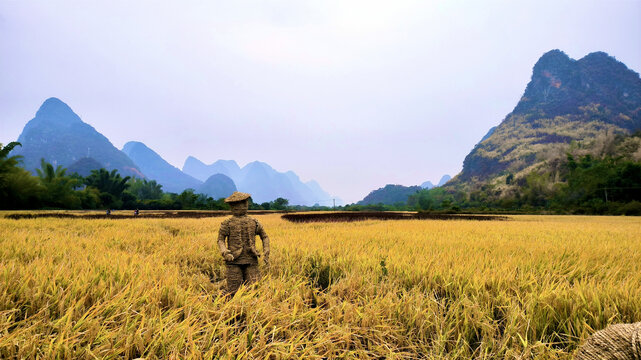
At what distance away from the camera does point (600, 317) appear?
5.92 feet

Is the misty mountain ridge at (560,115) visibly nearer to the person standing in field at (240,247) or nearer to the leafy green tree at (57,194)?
the person standing in field at (240,247)

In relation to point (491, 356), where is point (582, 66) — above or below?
above

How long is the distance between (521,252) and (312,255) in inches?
133

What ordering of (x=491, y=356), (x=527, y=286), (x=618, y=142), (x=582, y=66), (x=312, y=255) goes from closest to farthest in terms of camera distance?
(x=491, y=356) → (x=527, y=286) → (x=312, y=255) → (x=618, y=142) → (x=582, y=66)

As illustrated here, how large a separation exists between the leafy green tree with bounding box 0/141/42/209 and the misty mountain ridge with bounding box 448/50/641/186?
461ft

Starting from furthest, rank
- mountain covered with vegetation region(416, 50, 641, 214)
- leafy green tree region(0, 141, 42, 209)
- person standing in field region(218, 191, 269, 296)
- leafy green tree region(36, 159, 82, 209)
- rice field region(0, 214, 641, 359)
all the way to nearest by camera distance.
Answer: mountain covered with vegetation region(416, 50, 641, 214) < leafy green tree region(36, 159, 82, 209) < leafy green tree region(0, 141, 42, 209) < person standing in field region(218, 191, 269, 296) < rice field region(0, 214, 641, 359)

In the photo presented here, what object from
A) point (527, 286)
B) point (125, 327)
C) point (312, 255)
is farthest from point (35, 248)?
point (527, 286)

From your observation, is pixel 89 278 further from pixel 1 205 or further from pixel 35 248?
pixel 1 205

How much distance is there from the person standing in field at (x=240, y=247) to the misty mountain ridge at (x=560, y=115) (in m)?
136

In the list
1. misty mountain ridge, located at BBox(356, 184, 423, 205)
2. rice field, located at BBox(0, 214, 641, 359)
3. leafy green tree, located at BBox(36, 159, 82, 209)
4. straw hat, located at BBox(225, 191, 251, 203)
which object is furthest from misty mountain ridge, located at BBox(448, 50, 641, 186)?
leafy green tree, located at BBox(36, 159, 82, 209)

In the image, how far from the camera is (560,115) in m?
158

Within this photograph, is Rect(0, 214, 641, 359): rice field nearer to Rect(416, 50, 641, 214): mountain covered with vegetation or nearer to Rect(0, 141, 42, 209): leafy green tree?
Rect(0, 141, 42, 209): leafy green tree

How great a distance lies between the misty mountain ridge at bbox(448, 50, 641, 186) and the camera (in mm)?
126750

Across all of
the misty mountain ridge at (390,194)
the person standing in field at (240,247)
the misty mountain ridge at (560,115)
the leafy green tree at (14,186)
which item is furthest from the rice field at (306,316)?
the misty mountain ridge at (390,194)
